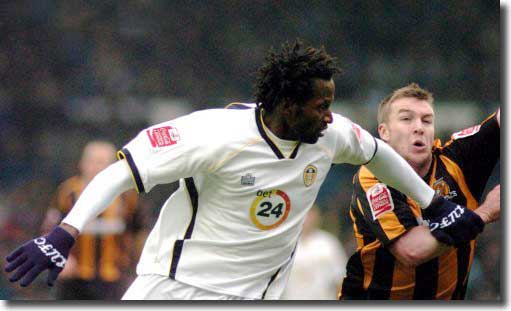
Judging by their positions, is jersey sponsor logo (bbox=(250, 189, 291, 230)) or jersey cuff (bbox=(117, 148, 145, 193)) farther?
jersey sponsor logo (bbox=(250, 189, 291, 230))

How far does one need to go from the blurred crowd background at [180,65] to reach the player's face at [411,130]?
3.75m

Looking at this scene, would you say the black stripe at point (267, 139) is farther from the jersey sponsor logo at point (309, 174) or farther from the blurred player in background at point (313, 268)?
the blurred player in background at point (313, 268)

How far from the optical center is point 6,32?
9.47 metres

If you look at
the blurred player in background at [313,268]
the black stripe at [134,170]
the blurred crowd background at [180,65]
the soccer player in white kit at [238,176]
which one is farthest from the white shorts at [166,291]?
the blurred crowd background at [180,65]

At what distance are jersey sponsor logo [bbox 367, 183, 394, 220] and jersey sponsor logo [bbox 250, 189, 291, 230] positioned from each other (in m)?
0.60

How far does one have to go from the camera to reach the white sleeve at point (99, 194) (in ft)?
9.80

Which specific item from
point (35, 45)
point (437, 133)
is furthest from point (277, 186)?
point (35, 45)

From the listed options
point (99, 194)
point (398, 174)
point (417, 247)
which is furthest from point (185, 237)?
point (417, 247)

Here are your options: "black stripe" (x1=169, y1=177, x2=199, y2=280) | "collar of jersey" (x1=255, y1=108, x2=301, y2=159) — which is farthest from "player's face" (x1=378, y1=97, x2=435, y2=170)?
"black stripe" (x1=169, y1=177, x2=199, y2=280)

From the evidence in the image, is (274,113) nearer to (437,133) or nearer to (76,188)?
(76,188)

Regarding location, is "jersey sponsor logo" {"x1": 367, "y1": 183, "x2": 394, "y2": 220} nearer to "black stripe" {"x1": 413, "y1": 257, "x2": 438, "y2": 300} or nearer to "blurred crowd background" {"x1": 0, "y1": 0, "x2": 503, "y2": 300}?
"black stripe" {"x1": 413, "y1": 257, "x2": 438, "y2": 300}

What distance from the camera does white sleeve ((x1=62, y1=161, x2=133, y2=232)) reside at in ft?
9.80

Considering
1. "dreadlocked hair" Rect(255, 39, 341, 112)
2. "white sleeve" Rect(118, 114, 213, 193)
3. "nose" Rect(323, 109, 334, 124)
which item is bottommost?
"white sleeve" Rect(118, 114, 213, 193)

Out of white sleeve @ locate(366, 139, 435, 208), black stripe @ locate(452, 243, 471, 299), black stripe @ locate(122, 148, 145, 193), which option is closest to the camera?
black stripe @ locate(122, 148, 145, 193)
